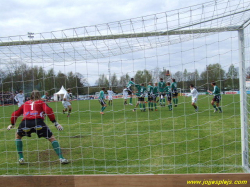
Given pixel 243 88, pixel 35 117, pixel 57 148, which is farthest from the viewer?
pixel 57 148

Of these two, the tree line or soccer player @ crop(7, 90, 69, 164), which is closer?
the tree line

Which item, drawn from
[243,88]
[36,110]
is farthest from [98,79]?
[243,88]

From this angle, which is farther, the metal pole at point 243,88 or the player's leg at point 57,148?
the player's leg at point 57,148

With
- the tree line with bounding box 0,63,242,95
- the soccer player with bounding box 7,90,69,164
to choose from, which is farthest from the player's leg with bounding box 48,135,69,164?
the tree line with bounding box 0,63,242,95

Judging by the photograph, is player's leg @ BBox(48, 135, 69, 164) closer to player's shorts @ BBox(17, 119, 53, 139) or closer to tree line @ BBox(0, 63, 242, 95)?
player's shorts @ BBox(17, 119, 53, 139)

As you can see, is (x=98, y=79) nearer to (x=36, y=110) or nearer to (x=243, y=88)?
(x=36, y=110)

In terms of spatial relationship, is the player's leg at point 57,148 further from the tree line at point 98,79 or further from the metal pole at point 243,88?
the metal pole at point 243,88

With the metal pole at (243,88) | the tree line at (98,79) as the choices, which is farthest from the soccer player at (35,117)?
the metal pole at (243,88)

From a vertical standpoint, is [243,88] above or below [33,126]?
above

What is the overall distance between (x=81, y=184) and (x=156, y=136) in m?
3.93

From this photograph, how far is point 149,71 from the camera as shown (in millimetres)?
3945

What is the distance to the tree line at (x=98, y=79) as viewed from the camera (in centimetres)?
391

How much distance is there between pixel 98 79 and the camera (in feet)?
12.9

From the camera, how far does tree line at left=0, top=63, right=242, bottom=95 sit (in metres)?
3.91
